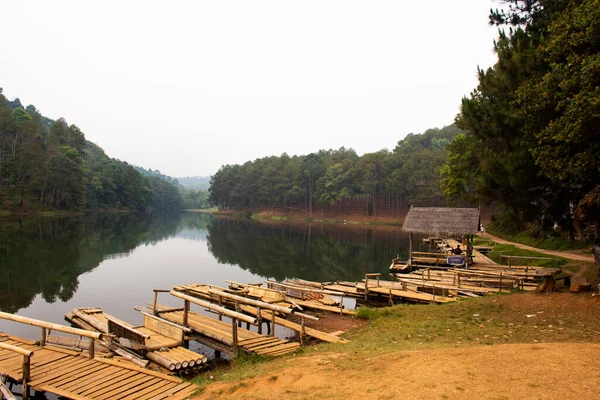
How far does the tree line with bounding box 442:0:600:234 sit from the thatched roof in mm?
6658

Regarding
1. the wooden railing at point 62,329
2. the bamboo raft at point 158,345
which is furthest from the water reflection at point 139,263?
the wooden railing at point 62,329

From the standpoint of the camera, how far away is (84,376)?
8.53 meters

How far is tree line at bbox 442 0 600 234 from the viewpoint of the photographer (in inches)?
462

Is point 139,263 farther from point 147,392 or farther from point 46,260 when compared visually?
point 147,392

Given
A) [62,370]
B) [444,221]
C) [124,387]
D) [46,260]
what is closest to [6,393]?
[62,370]

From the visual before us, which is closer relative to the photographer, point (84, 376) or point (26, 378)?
point (26, 378)

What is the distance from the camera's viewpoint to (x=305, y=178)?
3994 inches

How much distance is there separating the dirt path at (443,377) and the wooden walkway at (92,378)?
1.14 meters

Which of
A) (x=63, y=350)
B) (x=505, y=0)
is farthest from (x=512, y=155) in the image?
(x=63, y=350)

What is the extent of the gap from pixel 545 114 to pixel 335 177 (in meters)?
78.7

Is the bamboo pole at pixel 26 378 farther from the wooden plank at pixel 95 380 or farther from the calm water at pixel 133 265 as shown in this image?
the calm water at pixel 133 265

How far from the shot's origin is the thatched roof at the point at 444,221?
82.5 feet

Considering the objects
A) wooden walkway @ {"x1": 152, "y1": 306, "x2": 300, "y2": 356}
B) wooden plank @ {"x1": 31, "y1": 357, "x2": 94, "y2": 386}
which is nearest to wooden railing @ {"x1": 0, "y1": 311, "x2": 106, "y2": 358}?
wooden plank @ {"x1": 31, "y1": 357, "x2": 94, "y2": 386}

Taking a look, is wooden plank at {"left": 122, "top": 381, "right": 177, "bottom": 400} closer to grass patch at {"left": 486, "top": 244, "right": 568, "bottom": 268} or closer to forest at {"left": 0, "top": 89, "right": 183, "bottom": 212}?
grass patch at {"left": 486, "top": 244, "right": 568, "bottom": 268}
